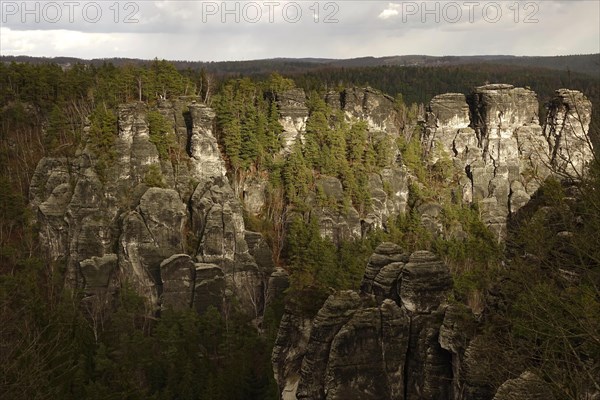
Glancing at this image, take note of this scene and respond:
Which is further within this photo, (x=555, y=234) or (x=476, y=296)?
(x=476, y=296)

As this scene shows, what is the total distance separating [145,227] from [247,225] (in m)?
11.1

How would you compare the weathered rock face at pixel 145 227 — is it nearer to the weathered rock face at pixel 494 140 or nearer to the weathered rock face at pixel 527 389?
the weathered rock face at pixel 494 140

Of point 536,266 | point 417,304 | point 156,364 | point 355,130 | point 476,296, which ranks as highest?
point 355,130

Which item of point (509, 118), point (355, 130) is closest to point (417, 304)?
point (355, 130)

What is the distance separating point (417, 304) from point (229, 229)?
32567 mm

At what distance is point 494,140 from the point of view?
7488 cm

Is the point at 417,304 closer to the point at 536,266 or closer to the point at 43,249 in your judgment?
the point at 536,266

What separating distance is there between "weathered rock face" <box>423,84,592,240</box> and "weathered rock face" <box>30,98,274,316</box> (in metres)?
32.6

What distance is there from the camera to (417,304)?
2222 cm

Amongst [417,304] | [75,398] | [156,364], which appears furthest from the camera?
[156,364]

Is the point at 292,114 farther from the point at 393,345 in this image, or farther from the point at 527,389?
the point at 527,389

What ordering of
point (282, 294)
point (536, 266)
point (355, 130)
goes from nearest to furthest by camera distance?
point (536, 266) → point (282, 294) → point (355, 130)

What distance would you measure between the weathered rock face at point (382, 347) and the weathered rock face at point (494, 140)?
52.1 meters

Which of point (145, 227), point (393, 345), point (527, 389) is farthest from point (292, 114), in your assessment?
point (527, 389)
